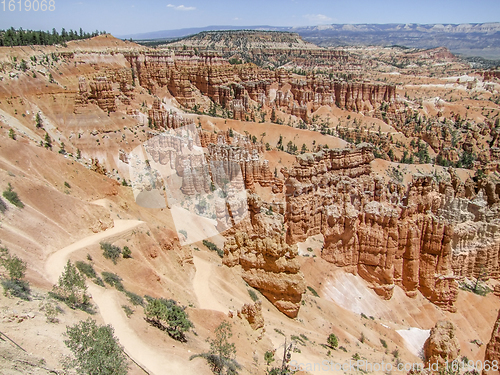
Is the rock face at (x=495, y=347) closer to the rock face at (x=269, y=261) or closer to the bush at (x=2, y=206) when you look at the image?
the rock face at (x=269, y=261)

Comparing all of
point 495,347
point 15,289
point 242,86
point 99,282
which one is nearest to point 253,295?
point 99,282

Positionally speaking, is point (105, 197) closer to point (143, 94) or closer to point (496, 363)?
point (496, 363)

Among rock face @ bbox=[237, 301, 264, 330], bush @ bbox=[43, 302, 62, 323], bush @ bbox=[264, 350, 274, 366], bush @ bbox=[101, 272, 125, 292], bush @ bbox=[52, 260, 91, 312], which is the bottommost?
bush @ bbox=[264, 350, 274, 366]

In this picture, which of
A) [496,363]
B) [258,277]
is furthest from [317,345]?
[496,363]

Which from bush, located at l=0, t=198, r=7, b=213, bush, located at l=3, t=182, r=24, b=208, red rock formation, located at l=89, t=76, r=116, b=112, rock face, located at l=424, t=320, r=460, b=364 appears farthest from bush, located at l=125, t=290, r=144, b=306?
red rock formation, located at l=89, t=76, r=116, b=112

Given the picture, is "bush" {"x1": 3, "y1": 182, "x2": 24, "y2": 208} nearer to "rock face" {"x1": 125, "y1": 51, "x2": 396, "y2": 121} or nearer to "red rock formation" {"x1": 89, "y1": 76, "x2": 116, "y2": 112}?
"red rock formation" {"x1": 89, "y1": 76, "x2": 116, "y2": 112}

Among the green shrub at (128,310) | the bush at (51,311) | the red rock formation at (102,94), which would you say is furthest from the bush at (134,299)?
the red rock formation at (102,94)
